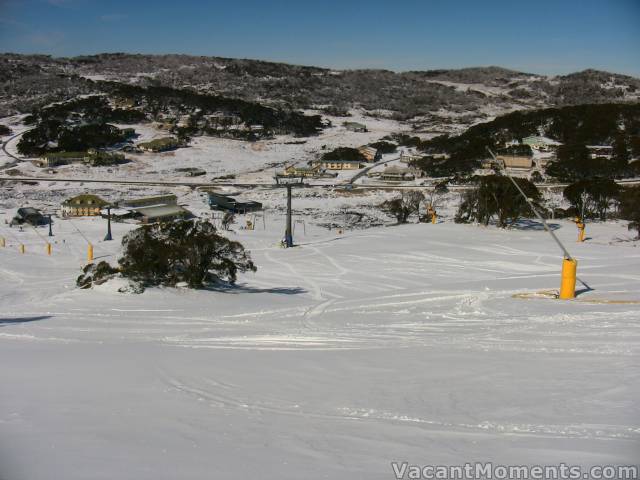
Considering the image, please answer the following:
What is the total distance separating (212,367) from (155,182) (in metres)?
54.2

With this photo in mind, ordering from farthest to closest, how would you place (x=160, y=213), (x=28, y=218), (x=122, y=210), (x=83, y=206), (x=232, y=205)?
(x=232, y=205) < (x=122, y=210) < (x=83, y=206) < (x=160, y=213) < (x=28, y=218)

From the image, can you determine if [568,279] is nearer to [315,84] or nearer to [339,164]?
[339,164]

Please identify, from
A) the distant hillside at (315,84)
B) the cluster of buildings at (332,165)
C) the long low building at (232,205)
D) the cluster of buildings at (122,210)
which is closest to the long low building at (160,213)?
the cluster of buildings at (122,210)

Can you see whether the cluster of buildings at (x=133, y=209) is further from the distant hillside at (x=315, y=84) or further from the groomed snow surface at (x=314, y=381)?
the distant hillside at (x=315, y=84)

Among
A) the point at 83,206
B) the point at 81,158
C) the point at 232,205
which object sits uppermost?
the point at 81,158

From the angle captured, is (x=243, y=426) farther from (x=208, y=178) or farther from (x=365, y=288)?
(x=208, y=178)

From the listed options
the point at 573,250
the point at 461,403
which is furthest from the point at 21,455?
the point at 573,250

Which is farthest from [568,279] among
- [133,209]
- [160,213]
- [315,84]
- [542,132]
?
[315,84]

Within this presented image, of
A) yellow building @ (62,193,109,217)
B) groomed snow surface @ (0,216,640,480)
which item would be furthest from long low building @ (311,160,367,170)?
groomed snow surface @ (0,216,640,480)

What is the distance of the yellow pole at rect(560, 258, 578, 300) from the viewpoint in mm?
12363

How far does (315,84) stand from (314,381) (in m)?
159

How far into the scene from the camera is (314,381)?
7000 millimetres

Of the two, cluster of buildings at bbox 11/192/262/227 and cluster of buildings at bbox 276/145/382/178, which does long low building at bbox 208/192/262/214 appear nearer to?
cluster of buildings at bbox 11/192/262/227

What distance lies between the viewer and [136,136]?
8369 centimetres
